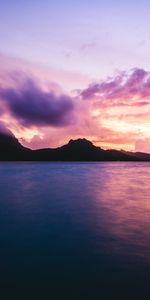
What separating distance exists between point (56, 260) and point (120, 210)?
14.4m

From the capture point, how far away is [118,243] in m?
15.1

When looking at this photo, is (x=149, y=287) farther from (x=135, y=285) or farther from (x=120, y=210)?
(x=120, y=210)

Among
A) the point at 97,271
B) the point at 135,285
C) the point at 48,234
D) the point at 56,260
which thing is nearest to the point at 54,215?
the point at 48,234

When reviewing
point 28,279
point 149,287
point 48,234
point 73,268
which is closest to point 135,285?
point 149,287

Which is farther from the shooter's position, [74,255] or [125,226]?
[125,226]

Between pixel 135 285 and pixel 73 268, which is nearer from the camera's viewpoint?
pixel 135 285

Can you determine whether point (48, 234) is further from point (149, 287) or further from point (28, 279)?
point (149, 287)

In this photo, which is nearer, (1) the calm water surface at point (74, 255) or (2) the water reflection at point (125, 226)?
(1) the calm water surface at point (74, 255)

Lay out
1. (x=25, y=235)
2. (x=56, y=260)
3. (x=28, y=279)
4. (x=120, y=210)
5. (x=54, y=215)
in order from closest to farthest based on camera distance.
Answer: (x=28, y=279)
(x=56, y=260)
(x=25, y=235)
(x=54, y=215)
(x=120, y=210)

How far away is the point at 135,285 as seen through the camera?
9.83m

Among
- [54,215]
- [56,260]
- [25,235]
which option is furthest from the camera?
[54,215]

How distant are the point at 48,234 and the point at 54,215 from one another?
6.21 m

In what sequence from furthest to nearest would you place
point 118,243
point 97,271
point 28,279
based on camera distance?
point 118,243 → point 97,271 → point 28,279

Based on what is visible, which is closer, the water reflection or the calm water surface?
the calm water surface
